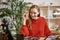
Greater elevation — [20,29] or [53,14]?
[53,14]

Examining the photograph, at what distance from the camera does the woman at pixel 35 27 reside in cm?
257

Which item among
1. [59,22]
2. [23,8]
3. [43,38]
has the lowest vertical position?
[43,38]

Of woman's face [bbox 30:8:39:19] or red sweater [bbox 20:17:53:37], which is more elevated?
woman's face [bbox 30:8:39:19]

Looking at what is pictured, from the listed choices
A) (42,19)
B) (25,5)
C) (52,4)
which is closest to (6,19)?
(25,5)

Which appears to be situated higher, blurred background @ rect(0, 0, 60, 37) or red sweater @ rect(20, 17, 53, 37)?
blurred background @ rect(0, 0, 60, 37)

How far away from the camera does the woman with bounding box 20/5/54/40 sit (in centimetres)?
257

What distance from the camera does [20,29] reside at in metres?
2.57

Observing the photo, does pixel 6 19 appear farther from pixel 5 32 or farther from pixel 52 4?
pixel 52 4

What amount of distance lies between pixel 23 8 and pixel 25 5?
0.16 feet

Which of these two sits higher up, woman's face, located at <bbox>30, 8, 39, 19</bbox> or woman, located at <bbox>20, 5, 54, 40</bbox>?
woman's face, located at <bbox>30, 8, 39, 19</bbox>

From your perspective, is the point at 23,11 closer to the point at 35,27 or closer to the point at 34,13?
the point at 34,13

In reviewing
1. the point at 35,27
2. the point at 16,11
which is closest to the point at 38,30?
the point at 35,27

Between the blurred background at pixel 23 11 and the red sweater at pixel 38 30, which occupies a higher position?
the blurred background at pixel 23 11

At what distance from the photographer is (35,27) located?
2.58 meters
